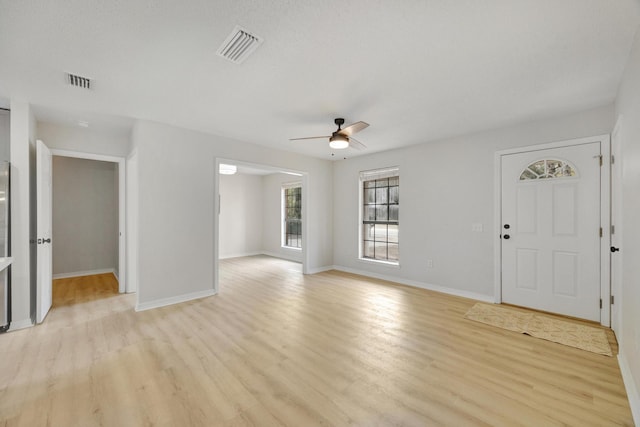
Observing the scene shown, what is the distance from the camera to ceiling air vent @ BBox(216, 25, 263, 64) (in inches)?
74.7

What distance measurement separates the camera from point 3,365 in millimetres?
2320

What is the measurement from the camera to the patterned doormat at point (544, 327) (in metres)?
2.71

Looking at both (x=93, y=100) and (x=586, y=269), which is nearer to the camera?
(x=93, y=100)

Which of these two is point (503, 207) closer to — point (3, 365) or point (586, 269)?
point (586, 269)

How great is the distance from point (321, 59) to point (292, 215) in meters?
5.87

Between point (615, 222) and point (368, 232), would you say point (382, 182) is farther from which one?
point (615, 222)

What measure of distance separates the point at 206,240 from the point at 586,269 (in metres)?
5.10

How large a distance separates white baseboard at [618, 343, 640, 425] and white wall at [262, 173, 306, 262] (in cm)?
616

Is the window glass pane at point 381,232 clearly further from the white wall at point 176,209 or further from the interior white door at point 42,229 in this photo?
the interior white door at point 42,229

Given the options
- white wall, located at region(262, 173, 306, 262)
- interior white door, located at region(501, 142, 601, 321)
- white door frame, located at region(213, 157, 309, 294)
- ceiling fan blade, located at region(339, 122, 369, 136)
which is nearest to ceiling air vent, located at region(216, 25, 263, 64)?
ceiling fan blade, located at region(339, 122, 369, 136)

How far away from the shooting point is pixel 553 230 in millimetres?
3500

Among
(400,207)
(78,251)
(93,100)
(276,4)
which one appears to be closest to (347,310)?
(400,207)

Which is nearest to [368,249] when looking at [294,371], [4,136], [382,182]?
[382,182]

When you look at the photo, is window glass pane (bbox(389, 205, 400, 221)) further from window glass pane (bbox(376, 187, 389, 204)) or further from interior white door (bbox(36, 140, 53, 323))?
interior white door (bbox(36, 140, 53, 323))
